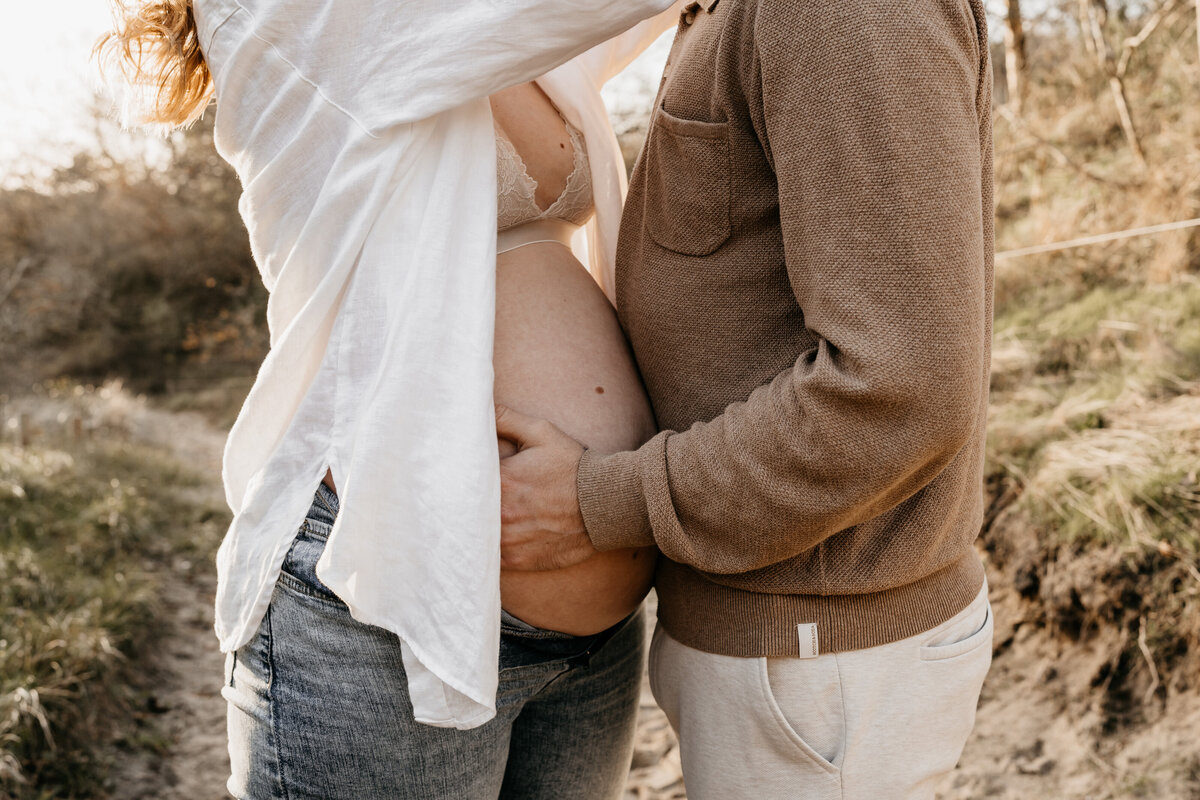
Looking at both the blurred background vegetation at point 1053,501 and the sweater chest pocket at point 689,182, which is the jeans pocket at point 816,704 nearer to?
the sweater chest pocket at point 689,182

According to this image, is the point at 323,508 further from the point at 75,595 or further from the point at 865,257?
the point at 75,595

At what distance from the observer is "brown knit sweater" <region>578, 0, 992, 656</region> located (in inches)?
31.0

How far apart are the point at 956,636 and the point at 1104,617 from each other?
2376 millimetres

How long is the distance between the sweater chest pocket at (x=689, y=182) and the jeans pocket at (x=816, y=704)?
18.9 inches

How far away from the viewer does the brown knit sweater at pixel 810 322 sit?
31.0 inches

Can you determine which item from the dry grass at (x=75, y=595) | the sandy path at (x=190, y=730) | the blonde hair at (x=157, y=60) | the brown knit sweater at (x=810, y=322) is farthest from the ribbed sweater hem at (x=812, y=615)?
the dry grass at (x=75, y=595)

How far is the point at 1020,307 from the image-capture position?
4.95 metres

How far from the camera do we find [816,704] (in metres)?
0.99

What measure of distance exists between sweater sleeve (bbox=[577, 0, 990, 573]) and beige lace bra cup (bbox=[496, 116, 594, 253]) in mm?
374

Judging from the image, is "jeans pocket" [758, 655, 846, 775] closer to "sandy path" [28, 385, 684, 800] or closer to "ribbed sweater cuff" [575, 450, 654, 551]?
"ribbed sweater cuff" [575, 450, 654, 551]

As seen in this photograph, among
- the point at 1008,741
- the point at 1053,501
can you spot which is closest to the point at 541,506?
the point at 1008,741

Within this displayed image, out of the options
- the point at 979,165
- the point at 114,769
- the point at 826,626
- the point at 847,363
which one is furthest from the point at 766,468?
the point at 114,769

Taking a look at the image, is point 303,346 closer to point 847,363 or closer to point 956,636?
point 847,363

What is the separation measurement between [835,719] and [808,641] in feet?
0.31
